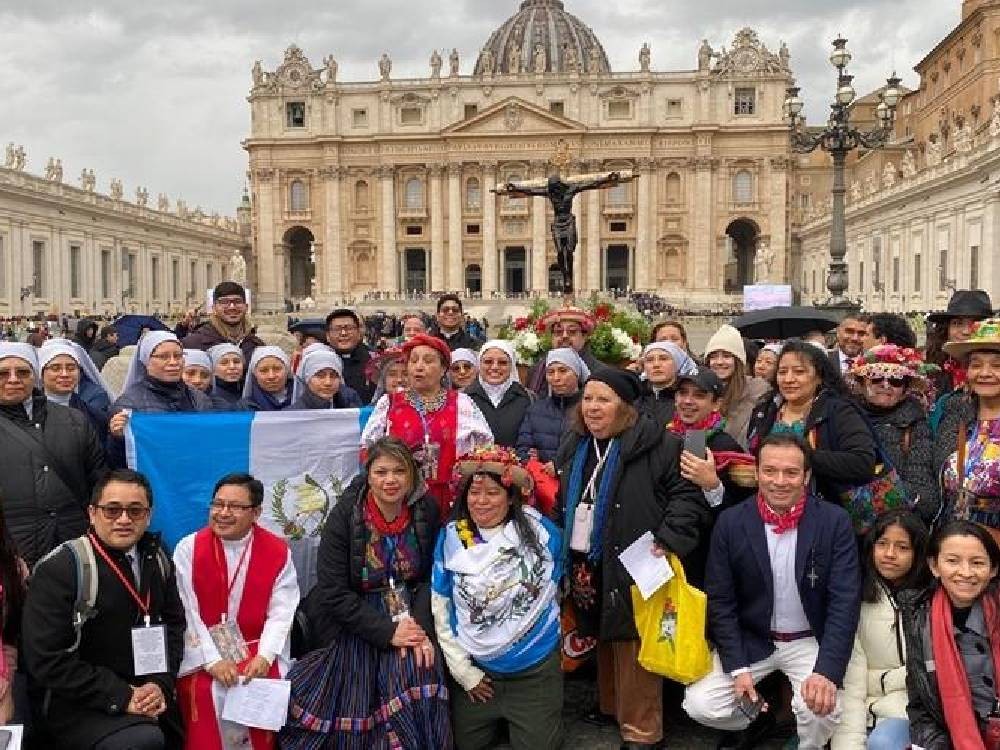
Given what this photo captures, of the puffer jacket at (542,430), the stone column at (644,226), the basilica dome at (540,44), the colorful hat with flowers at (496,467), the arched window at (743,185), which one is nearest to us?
the colorful hat with flowers at (496,467)

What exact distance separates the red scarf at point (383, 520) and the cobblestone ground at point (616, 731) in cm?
129

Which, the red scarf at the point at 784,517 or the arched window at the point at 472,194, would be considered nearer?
the red scarf at the point at 784,517

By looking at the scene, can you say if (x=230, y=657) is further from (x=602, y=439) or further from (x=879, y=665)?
(x=879, y=665)

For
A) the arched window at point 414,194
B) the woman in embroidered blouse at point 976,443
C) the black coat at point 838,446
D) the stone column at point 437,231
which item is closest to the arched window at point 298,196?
the arched window at point 414,194

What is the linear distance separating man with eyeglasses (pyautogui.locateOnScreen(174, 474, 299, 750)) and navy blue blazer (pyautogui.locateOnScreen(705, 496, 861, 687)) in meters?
2.20

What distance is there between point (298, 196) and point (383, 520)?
215 feet

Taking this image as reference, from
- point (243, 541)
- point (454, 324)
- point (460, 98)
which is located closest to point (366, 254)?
point (460, 98)

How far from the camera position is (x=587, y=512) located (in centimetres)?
477

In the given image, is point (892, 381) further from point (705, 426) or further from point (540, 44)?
point (540, 44)

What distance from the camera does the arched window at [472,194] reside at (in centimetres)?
6544

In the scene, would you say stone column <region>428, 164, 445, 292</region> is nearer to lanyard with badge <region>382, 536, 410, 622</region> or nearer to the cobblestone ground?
the cobblestone ground

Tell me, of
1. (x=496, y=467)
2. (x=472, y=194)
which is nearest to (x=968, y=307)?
(x=496, y=467)

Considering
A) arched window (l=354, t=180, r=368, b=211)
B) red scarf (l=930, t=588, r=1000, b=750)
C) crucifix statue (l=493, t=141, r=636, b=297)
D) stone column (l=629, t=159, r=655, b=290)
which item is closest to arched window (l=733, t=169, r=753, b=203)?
stone column (l=629, t=159, r=655, b=290)

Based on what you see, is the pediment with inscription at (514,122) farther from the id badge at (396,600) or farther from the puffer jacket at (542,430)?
the id badge at (396,600)
